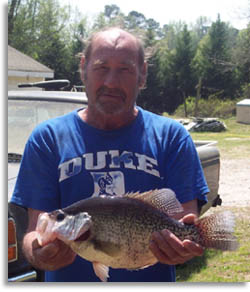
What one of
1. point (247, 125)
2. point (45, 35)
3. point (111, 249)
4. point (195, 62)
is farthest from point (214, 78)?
point (111, 249)

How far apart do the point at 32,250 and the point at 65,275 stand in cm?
22

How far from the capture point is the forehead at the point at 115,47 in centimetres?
150

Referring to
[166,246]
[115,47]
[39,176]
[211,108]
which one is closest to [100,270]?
[166,246]

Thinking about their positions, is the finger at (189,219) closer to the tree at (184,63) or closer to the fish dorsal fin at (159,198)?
the fish dorsal fin at (159,198)

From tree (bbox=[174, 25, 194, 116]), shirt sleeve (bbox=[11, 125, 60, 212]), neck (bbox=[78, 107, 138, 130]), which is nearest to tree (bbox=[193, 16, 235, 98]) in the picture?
Result: tree (bbox=[174, 25, 194, 116])

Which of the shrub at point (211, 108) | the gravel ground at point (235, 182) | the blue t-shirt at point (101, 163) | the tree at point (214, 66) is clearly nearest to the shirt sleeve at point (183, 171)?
the blue t-shirt at point (101, 163)

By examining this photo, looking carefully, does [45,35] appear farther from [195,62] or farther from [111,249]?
[195,62]

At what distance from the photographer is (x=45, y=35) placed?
662 centimetres

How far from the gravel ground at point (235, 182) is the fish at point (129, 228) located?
15.8 feet

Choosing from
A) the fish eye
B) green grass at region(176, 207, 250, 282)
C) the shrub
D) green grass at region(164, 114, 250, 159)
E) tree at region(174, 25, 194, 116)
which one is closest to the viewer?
the fish eye

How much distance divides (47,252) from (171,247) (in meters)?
0.34

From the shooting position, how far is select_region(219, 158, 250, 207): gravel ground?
21.1 feet

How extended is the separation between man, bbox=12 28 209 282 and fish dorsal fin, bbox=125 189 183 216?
0.07 meters

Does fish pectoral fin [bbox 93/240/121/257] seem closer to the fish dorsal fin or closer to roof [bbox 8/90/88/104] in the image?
the fish dorsal fin
